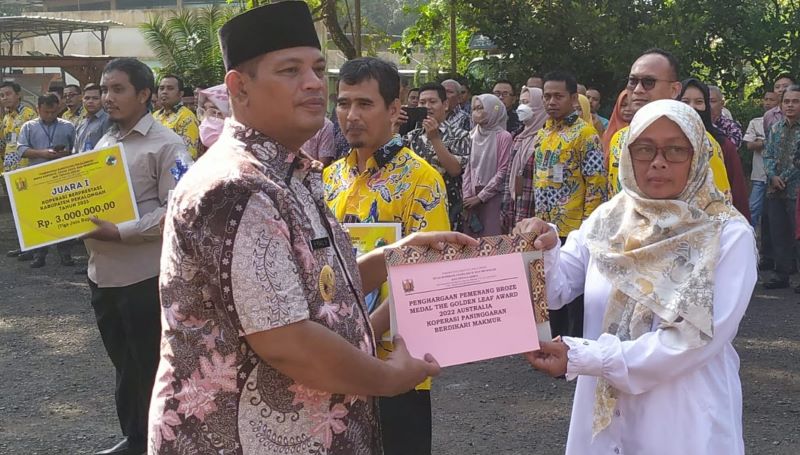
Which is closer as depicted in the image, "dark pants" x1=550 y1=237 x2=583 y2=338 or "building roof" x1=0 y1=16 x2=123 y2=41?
"dark pants" x1=550 y1=237 x2=583 y2=338

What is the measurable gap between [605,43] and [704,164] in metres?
11.3

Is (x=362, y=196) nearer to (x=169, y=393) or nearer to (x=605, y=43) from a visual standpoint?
(x=169, y=393)

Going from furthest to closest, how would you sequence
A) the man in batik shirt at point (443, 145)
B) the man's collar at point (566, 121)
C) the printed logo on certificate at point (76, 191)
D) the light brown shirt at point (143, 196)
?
the man in batik shirt at point (443, 145), the man's collar at point (566, 121), the light brown shirt at point (143, 196), the printed logo on certificate at point (76, 191)

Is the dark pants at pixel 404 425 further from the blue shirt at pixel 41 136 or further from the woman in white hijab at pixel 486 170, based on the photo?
the blue shirt at pixel 41 136

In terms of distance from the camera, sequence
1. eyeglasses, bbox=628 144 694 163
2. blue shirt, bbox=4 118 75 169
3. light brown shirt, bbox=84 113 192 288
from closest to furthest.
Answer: eyeglasses, bbox=628 144 694 163
light brown shirt, bbox=84 113 192 288
blue shirt, bbox=4 118 75 169

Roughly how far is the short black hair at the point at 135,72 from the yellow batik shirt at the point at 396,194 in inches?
72.2

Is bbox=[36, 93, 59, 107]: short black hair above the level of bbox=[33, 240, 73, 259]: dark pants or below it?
above

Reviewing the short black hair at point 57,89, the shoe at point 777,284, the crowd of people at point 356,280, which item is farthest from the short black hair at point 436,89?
the short black hair at point 57,89

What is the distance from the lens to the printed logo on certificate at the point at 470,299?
2494 mm

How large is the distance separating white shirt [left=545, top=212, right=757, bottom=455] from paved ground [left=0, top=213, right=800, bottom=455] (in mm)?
2556

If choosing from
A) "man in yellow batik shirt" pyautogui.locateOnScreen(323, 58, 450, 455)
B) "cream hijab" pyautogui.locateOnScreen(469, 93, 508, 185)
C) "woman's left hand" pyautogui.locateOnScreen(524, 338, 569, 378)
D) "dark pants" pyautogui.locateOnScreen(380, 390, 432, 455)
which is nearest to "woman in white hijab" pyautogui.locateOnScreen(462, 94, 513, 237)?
"cream hijab" pyautogui.locateOnScreen(469, 93, 508, 185)

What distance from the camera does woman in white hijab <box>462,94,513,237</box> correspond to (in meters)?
9.18

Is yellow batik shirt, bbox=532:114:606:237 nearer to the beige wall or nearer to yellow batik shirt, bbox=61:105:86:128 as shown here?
yellow batik shirt, bbox=61:105:86:128

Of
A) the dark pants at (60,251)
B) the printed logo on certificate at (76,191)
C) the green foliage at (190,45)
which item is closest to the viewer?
the printed logo on certificate at (76,191)
